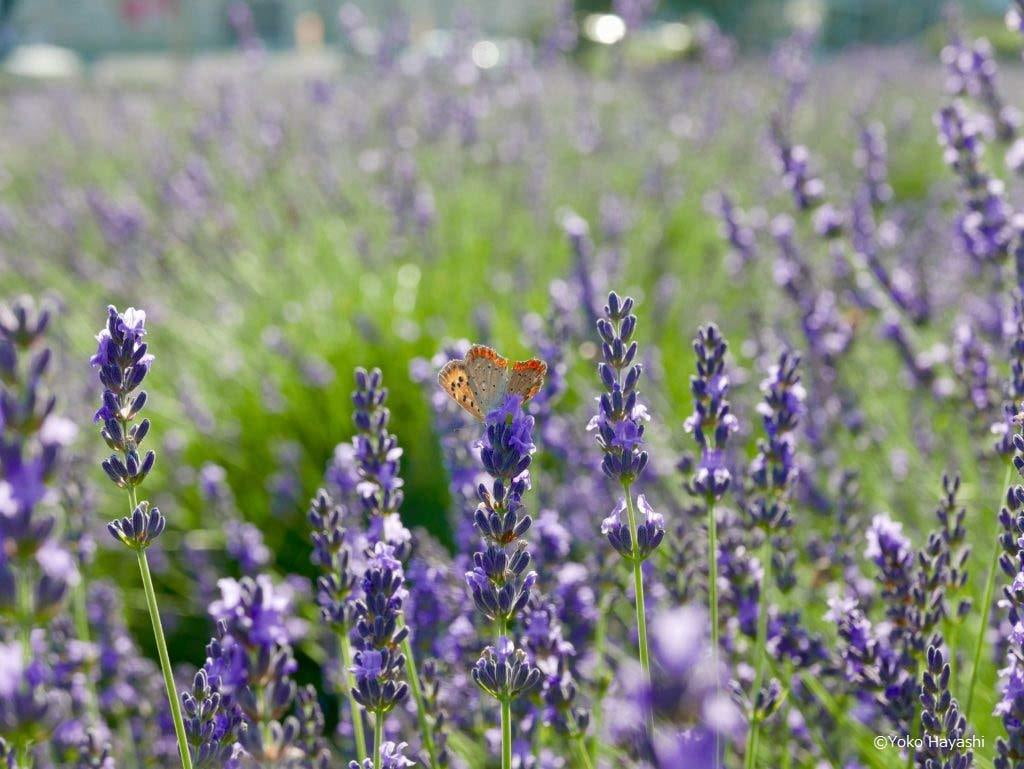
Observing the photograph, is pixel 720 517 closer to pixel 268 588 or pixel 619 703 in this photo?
pixel 619 703

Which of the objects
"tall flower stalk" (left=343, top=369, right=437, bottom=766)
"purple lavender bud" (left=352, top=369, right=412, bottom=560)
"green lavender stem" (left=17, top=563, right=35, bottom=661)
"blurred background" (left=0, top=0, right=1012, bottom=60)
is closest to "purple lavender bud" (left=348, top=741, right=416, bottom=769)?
"tall flower stalk" (left=343, top=369, right=437, bottom=766)

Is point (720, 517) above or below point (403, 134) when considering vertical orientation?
below

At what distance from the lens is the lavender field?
1.28 m

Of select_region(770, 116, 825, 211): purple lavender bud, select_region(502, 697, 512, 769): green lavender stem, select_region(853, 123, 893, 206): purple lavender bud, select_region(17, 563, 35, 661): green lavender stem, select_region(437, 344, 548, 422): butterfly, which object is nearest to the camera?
select_region(17, 563, 35, 661): green lavender stem

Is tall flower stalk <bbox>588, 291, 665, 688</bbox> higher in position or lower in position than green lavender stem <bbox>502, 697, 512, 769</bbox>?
higher

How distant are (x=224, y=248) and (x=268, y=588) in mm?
3878

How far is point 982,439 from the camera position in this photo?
96.3 inches

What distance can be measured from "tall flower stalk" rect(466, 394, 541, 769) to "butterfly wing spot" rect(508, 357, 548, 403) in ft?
0.27

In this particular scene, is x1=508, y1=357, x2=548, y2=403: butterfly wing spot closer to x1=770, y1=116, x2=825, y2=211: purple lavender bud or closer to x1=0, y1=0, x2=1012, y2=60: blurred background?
x1=770, y1=116, x2=825, y2=211: purple lavender bud

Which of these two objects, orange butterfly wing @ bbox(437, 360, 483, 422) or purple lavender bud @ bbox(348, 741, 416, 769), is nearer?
purple lavender bud @ bbox(348, 741, 416, 769)

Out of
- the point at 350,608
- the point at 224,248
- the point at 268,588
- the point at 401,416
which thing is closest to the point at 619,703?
the point at 350,608

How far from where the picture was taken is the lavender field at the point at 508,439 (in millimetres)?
1278

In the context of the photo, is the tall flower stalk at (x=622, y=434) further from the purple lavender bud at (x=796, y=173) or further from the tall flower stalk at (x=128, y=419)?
the purple lavender bud at (x=796, y=173)

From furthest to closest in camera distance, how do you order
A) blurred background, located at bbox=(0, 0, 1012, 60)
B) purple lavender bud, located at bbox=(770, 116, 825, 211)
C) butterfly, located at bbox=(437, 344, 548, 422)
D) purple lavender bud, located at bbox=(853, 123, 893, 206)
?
blurred background, located at bbox=(0, 0, 1012, 60) < purple lavender bud, located at bbox=(853, 123, 893, 206) < purple lavender bud, located at bbox=(770, 116, 825, 211) < butterfly, located at bbox=(437, 344, 548, 422)
